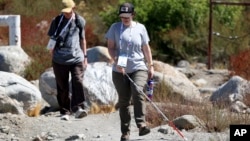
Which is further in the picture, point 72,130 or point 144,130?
point 72,130

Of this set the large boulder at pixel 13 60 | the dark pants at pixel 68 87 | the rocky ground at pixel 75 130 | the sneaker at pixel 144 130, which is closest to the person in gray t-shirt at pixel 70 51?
the dark pants at pixel 68 87

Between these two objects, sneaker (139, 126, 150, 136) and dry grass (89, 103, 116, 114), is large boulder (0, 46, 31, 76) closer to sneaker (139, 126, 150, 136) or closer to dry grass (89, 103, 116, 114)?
dry grass (89, 103, 116, 114)

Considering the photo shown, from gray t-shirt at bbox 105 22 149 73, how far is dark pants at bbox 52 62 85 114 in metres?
2.03

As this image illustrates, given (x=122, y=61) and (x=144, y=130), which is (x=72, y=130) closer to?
(x=144, y=130)

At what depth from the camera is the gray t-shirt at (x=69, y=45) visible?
39.3ft

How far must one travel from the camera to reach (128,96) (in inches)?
397

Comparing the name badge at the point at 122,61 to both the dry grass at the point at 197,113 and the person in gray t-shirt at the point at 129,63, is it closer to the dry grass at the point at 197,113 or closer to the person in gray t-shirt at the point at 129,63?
the person in gray t-shirt at the point at 129,63

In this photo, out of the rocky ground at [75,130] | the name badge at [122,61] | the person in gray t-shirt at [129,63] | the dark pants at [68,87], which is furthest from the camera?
the dark pants at [68,87]

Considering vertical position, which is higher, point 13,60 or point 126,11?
point 126,11

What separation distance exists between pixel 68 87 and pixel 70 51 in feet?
2.27

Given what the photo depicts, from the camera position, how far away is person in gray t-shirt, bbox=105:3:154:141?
10016mm

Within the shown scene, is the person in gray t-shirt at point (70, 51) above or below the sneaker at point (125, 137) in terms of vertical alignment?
above

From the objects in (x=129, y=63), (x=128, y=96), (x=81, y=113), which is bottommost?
(x=81, y=113)

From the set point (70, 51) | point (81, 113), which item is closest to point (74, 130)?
point (81, 113)
